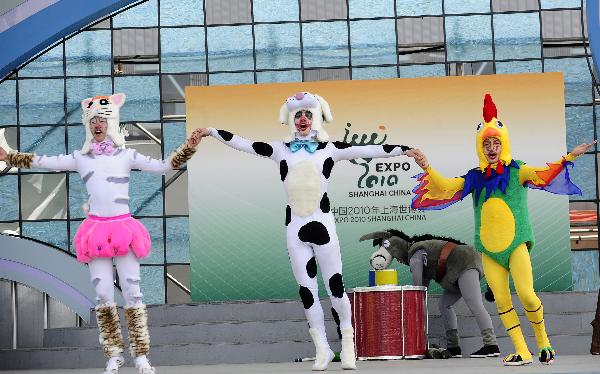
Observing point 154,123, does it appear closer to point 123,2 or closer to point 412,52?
point 123,2

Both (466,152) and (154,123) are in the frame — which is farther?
(154,123)

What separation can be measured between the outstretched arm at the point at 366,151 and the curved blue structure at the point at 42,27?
714 centimetres

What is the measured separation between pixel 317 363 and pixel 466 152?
646 centimetres

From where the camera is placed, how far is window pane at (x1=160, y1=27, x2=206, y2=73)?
17.3 m

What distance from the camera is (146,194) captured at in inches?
680

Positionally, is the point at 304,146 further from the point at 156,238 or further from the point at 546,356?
the point at 156,238

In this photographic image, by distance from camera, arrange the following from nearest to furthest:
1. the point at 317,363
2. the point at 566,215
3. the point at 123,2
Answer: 1. the point at 317,363
2. the point at 566,215
3. the point at 123,2

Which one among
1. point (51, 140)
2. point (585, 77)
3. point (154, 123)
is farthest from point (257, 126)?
point (585, 77)

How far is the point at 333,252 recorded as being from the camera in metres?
10.0

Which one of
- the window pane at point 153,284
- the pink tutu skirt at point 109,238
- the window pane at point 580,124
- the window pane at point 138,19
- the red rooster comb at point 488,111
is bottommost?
the window pane at point 153,284

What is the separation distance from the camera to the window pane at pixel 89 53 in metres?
17.3

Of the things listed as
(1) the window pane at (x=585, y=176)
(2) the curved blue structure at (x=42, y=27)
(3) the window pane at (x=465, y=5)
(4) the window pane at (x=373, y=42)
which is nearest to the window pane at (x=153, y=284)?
(2) the curved blue structure at (x=42, y=27)

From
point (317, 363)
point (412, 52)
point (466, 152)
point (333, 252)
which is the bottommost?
point (317, 363)

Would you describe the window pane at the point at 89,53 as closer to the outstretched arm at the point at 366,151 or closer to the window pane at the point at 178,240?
the window pane at the point at 178,240
